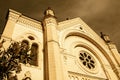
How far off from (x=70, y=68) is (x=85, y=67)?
6.33 ft

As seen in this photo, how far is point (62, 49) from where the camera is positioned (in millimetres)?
13250

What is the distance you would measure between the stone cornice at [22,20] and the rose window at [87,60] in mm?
4992

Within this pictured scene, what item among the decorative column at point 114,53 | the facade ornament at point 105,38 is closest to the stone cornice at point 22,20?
the decorative column at point 114,53

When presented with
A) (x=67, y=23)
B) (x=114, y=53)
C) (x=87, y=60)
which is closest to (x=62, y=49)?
(x=87, y=60)

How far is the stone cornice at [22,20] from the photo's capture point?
12715 mm

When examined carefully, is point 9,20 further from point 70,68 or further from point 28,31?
point 70,68

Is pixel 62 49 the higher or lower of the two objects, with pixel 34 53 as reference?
higher

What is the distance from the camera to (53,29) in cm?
1334

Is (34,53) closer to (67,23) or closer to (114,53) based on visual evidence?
(67,23)

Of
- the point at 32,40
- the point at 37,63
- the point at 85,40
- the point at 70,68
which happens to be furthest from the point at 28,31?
the point at 85,40

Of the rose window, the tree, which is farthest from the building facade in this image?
the tree

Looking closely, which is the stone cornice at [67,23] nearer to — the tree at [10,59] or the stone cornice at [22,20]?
the stone cornice at [22,20]

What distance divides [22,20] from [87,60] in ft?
24.0

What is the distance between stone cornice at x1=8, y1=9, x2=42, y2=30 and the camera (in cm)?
1271
